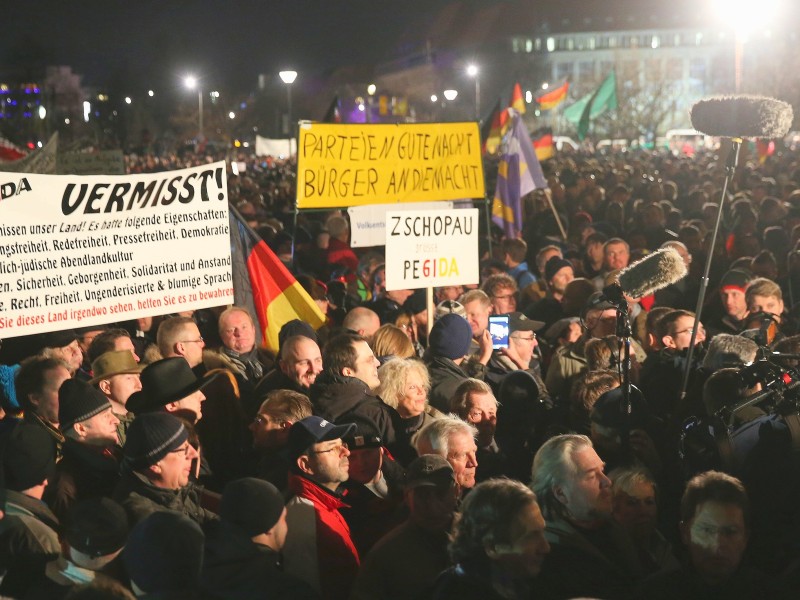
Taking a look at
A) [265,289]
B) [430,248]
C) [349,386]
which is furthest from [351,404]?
[430,248]

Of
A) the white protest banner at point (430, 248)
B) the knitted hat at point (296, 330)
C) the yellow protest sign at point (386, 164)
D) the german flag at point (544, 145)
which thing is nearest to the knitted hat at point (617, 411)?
the knitted hat at point (296, 330)

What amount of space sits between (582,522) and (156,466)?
5.56 feet

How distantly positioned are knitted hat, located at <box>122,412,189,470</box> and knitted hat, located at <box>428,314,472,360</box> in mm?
2486

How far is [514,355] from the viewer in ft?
25.4

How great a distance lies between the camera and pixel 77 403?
517 cm

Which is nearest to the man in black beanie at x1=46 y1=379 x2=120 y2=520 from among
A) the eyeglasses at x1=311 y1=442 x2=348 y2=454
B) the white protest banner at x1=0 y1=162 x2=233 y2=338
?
Result: the eyeglasses at x1=311 y1=442 x2=348 y2=454

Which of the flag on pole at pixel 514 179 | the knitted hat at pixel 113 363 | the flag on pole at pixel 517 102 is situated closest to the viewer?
the knitted hat at pixel 113 363

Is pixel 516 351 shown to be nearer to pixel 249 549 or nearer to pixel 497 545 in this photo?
pixel 497 545

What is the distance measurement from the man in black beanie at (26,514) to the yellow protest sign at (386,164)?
16.5 feet

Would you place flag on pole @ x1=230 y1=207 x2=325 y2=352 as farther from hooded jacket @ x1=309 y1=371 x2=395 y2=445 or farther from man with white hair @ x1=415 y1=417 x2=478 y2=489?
man with white hair @ x1=415 y1=417 x2=478 y2=489

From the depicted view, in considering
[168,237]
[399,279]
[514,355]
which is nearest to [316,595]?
[168,237]

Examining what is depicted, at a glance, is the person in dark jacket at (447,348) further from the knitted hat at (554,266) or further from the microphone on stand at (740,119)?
the knitted hat at (554,266)

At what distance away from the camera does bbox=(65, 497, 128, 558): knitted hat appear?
398 centimetres

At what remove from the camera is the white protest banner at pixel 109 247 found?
6152mm
